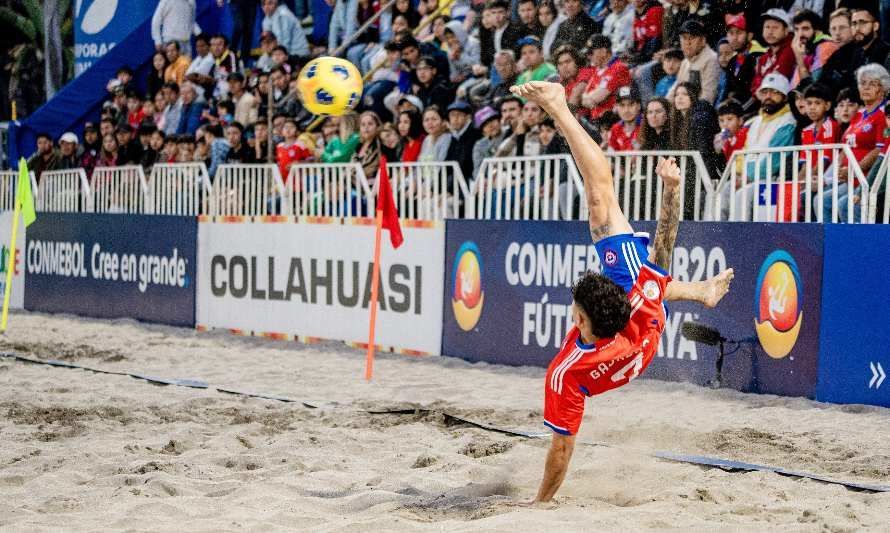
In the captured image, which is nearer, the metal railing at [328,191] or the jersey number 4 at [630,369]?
the jersey number 4 at [630,369]

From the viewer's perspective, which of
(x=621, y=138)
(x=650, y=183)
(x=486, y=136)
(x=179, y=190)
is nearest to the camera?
(x=650, y=183)

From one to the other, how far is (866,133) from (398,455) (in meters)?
5.05

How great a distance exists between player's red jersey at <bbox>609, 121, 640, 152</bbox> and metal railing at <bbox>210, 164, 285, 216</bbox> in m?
4.27

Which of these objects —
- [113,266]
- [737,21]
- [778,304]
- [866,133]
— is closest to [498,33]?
[737,21]

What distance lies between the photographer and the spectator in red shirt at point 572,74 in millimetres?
12102

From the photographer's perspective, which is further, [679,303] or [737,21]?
[737,21]

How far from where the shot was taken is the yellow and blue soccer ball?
10.8 m

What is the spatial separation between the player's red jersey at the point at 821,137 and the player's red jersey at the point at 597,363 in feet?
13.9

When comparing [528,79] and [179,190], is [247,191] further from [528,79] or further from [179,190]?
[528,79]

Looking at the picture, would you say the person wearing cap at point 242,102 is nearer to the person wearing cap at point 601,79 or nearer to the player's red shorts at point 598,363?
the person wearing cap at point 601,79

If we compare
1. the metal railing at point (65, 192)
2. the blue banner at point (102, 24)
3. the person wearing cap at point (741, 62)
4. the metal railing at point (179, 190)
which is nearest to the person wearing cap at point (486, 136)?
the person wearing cap at point (741, 62)

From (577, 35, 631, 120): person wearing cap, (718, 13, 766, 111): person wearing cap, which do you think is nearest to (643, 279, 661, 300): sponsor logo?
(718, 13, 766, 111): person wearing cap

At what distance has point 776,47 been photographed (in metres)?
10.8

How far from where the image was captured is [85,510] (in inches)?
227
